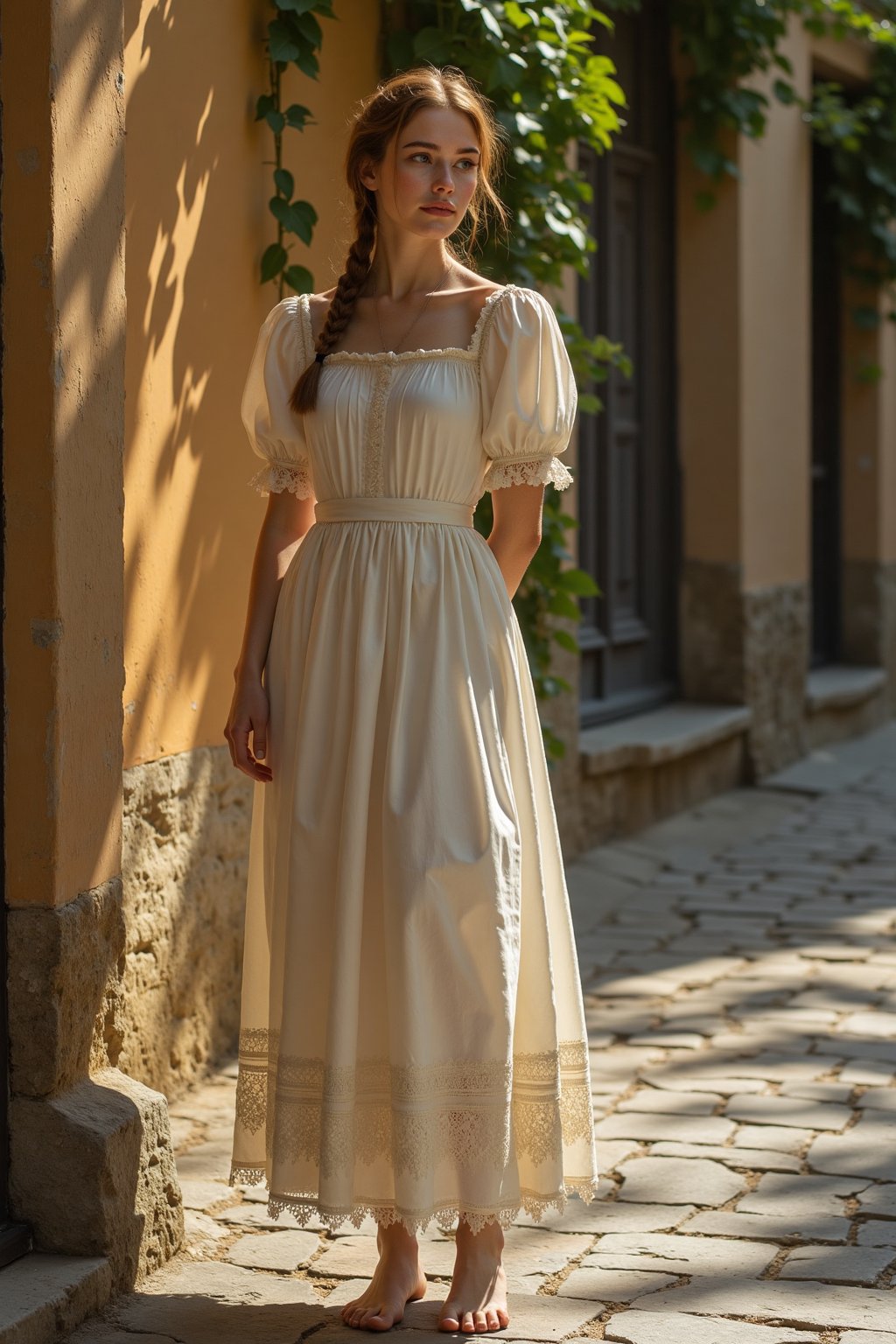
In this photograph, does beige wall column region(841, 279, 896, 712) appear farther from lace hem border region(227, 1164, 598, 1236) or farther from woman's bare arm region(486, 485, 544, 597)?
lace hem border region(227, 1164, 598, 1236)

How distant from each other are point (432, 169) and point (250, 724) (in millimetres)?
936

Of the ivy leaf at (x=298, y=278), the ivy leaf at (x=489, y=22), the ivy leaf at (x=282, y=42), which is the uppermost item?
the ivy leaf at (x=489, y=22)

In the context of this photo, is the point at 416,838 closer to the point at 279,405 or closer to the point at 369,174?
the point at 279,405

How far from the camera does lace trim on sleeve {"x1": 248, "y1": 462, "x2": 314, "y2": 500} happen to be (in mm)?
2973

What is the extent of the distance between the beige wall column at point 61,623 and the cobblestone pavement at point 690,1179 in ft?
0.85

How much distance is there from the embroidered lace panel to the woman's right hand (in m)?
0.43

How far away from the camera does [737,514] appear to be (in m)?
8.15

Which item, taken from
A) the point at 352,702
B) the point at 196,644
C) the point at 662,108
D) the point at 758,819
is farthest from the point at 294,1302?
the point at 662,108

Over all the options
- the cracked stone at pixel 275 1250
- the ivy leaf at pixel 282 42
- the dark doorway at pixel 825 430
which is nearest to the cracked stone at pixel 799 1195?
the cracked stone at pixel 275 1250

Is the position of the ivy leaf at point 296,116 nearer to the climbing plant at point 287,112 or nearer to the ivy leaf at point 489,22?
the climbing plant at point 287,112

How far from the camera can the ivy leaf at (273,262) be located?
4.18 meters

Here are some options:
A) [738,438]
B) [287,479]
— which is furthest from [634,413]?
[287,479]

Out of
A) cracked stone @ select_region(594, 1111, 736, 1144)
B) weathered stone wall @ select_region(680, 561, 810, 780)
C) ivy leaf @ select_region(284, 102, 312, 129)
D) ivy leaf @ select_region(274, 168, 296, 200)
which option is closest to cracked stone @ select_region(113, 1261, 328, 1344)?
cracked stone @ select_region(594, 1111, 736, 1144)

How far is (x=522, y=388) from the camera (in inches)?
108
